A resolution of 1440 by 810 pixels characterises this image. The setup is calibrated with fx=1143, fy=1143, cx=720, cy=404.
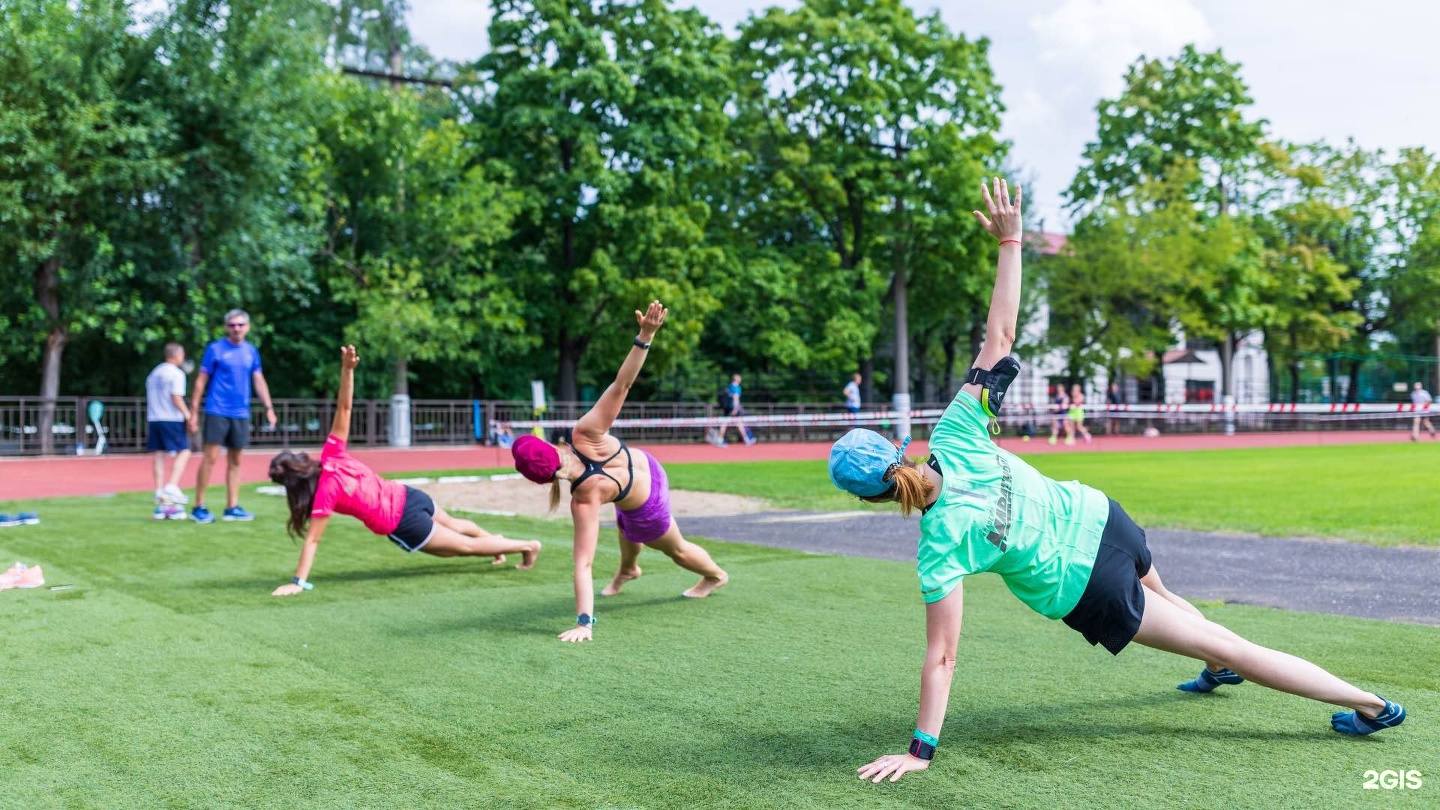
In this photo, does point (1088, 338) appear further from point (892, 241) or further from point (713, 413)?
point (713, 413)

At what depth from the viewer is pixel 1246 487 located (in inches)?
617

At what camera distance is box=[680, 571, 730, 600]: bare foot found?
7.21 metres

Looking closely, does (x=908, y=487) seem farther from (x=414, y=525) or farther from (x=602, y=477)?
(x=414, y=525)

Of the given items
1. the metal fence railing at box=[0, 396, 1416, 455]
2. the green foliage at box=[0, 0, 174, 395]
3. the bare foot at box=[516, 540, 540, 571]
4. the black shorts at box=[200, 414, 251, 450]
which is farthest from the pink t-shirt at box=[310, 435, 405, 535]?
the green foliage at box=[0, 0, 174, 395]

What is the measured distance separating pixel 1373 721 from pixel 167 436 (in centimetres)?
1152

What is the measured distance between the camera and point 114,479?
1875cm

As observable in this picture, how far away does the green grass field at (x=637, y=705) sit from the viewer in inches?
142

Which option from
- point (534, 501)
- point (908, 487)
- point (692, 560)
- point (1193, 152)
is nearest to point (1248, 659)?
point (908, 487)

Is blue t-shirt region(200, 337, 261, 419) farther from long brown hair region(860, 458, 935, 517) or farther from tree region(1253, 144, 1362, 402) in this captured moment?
tree region(1253, 144, 1362, 402)

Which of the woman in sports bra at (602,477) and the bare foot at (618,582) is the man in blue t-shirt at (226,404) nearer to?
the bare foot at (618,582)

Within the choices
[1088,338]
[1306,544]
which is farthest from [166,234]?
[1088,338]

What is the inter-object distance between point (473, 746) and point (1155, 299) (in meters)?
42.3

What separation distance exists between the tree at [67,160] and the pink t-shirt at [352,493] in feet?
67.7
